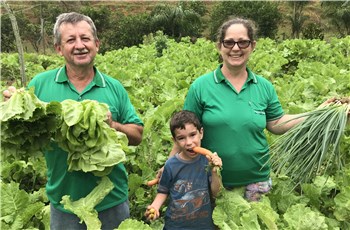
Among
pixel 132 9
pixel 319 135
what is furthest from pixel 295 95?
pixel 132 9

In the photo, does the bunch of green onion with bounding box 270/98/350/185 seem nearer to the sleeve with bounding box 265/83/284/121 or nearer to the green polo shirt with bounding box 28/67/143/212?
the sleeve with bounding box 265/83/284/121

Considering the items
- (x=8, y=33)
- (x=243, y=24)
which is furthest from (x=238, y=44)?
(x=8, y=33)

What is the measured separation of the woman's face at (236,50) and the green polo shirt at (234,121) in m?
0.14

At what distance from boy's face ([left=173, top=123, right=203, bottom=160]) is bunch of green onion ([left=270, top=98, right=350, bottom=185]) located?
1.64 ft

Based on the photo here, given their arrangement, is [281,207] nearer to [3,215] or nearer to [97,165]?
Result: [97,165]

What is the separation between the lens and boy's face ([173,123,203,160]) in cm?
266

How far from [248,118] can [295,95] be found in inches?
127

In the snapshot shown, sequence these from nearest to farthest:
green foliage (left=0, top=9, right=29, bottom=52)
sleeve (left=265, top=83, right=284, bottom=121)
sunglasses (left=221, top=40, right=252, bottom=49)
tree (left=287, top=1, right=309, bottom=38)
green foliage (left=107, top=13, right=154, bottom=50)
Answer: sunglasses (left=221, top=40, right=252, bottom=49) < sleeve (left=265, top=83, right=284, bottom=121) < green foliage (left=107, top=13, right=154, bottom=50) < green foliage (left=0, top=9, right=29, bottom=52) < tree (left=287, top=1, right=309, bottom=38)

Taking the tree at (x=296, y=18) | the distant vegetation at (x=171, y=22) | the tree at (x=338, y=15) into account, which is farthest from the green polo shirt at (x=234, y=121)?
the tree at (x=296, y=18)

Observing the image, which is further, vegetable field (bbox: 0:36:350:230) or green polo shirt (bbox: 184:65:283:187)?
green polo shirt (bbox: 184:65:283:187)

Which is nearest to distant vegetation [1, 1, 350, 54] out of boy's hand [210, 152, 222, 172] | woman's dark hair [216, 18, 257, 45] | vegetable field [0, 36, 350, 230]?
vegetable field [0, 36, 350, 230]

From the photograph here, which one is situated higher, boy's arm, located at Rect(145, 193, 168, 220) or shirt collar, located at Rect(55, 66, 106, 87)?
shirt collar, located at Rect(55, 66, 106, 87)

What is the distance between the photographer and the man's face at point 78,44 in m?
2.45

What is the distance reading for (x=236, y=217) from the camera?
2.63 meters
